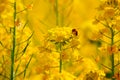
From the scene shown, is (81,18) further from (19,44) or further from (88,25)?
(19,44)

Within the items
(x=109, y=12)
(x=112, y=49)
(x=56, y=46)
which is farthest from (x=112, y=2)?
(x=56, y=46)

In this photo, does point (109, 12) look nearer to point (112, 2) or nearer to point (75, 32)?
point (112, 2)

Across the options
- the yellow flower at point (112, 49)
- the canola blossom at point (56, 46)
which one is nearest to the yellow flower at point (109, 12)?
the canola blossom at point (56, 46)

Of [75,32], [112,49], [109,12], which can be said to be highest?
[109,12]

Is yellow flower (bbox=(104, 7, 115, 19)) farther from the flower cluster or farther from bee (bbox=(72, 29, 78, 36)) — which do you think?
bee (bbox=(72, 29, 78, 36))

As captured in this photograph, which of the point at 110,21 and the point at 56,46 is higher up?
the point at 110,21

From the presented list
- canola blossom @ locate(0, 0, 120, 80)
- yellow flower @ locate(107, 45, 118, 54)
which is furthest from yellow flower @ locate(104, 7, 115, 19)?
yellow flower @ locate(107, 45, 118, 54)

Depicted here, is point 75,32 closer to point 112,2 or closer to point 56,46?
point 56,46

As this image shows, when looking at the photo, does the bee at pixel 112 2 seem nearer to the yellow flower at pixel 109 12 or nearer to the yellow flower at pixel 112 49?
the yellow flower at pixel 109 12

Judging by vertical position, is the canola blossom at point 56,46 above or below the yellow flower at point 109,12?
below

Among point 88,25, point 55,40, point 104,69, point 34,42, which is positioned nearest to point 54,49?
point 55,40

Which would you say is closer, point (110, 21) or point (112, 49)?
point (112, 49)
